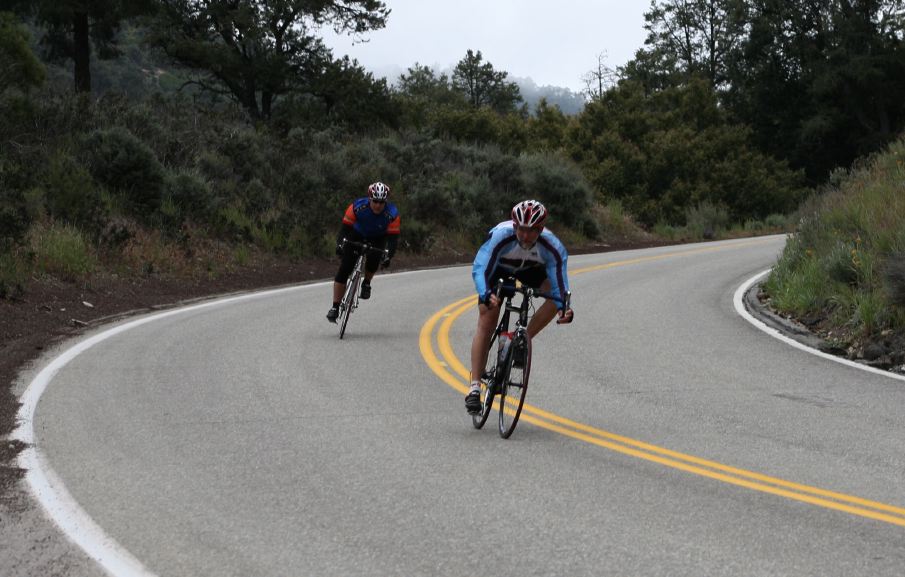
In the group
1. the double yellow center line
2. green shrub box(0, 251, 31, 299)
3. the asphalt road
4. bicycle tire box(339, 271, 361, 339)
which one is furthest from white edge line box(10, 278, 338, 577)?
green shrub box(0, 251, 31, 299)

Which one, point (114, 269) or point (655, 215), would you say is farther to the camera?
point (655, 215)

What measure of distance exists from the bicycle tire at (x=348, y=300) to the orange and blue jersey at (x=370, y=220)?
0.57 meters

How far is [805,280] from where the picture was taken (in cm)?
1541

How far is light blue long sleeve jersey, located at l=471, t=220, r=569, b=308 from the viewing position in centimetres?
800

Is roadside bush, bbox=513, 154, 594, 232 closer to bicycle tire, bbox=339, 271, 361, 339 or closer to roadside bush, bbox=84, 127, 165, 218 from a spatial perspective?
roadside bush, bbox=84, 127, 165, 218

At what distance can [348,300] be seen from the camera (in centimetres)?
1338

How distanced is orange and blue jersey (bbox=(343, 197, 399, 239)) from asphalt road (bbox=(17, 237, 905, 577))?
1431 millimetres

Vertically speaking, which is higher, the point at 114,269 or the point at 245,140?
the point at 245,140

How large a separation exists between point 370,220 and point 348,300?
110 cm

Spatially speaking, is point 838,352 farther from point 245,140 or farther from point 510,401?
point 245,140

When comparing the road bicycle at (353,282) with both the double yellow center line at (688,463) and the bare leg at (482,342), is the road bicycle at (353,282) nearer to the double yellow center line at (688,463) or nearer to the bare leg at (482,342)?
the double yellow center line at (688,463)

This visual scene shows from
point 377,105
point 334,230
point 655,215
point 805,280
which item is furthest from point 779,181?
point 805,280

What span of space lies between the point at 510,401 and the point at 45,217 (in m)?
13.0

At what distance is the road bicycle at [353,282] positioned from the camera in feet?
43.7
